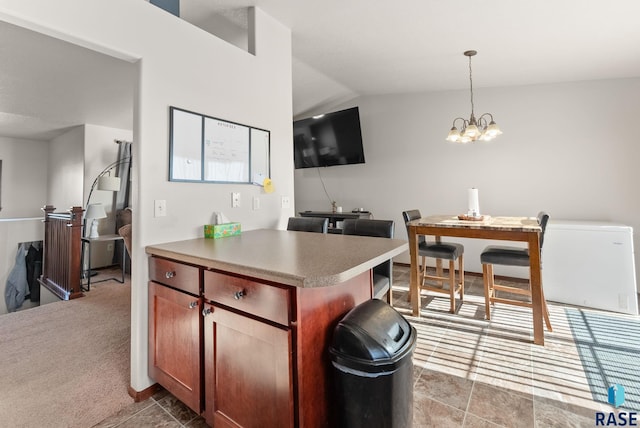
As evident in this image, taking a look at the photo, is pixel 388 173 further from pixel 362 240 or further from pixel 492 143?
pixel 362 240

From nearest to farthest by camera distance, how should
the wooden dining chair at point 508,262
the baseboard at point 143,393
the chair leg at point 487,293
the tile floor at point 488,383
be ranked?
the tile floor at point 488,383
the baseboard at point 143,393
the wooden dining chair at point 508,262
the chair leg at point 487,293

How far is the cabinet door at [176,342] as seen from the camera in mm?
1384

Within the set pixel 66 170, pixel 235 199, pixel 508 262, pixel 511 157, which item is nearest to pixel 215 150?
pixel 235 199

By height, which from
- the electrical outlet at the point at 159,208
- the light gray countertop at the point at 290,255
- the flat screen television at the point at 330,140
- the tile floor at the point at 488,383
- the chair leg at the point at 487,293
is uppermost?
the flat screen television at the point at 330,140

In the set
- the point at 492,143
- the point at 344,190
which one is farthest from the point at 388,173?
the point at 492,143

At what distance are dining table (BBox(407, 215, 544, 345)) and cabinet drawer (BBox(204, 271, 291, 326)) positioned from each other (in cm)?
204

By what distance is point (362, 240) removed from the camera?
66.7 inches

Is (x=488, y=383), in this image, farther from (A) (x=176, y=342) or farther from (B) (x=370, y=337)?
(A) (x=176, y=342)

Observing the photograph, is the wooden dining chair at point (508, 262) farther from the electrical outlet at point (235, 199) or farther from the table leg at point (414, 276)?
the electrical outlet at point (235, 199)

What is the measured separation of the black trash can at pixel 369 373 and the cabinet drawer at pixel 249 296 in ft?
0.83

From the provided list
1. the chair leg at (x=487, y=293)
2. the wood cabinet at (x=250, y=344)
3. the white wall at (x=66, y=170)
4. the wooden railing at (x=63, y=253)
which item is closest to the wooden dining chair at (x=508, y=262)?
the chair leg at (x=487, y=293)

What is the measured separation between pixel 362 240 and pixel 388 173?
317cm

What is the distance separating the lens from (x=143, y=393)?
168 centimetres

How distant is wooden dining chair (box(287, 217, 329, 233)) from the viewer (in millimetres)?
2278
